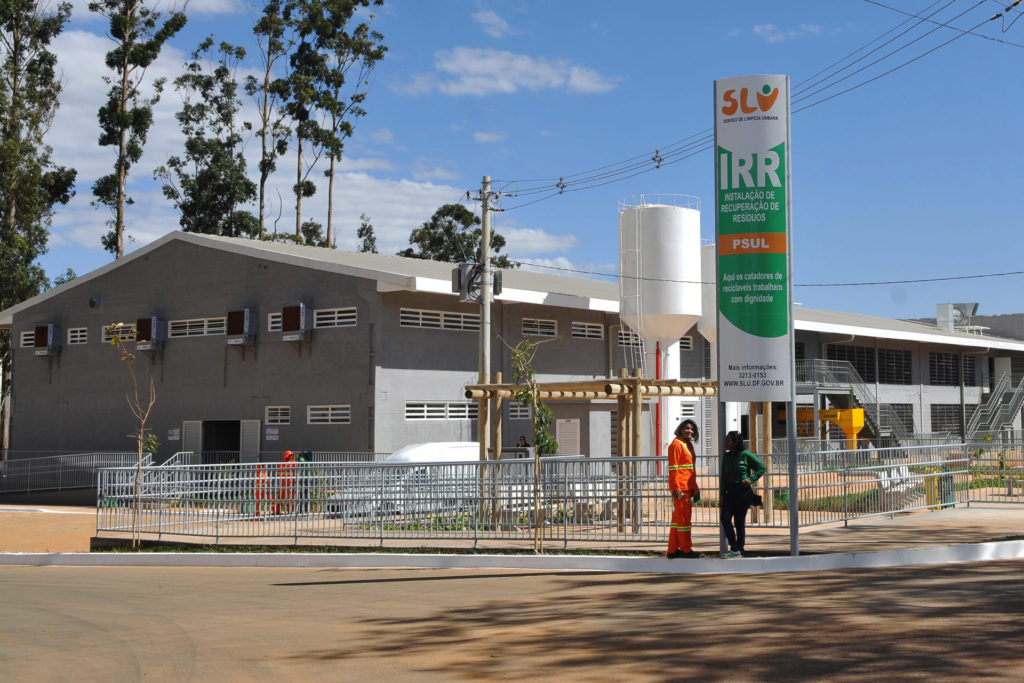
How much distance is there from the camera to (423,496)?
16859 mm

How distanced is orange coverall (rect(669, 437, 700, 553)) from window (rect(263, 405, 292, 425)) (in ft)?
68.8

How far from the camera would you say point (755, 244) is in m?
13.7

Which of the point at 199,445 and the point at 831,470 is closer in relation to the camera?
the point at 831,470

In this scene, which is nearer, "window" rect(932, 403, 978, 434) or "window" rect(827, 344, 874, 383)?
"window" rect(827, 344, 874, 383)

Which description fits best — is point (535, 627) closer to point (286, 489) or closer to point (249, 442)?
point (286, 489)

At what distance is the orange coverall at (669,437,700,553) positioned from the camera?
13219mm

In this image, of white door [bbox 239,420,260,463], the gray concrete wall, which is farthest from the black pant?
white door [bbox 239,420,260,463]

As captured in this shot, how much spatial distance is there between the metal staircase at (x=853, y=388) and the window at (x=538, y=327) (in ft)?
47.3

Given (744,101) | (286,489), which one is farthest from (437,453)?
(744,101)

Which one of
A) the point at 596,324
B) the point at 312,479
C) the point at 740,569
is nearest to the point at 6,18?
the point at 596,324

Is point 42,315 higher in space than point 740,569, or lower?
higher

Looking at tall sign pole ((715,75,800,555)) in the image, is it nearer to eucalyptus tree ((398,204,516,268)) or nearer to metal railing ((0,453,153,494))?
metal railing ((0,453,153,494))

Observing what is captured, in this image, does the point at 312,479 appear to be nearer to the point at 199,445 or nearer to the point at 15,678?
the point at 15,678

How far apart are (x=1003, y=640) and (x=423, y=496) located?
10.2 metres
